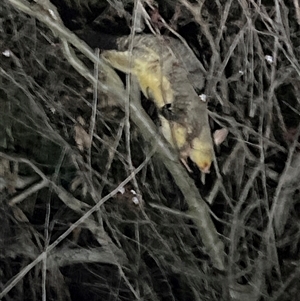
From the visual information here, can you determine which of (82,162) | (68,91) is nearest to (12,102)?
(68,91)

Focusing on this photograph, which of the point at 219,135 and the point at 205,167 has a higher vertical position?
the point at 219,135

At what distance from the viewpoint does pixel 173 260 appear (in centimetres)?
238

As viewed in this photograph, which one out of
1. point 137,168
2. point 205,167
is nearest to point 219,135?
point 205,167

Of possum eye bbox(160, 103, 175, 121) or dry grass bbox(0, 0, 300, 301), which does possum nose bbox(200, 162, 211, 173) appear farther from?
possum eye bbox(160, 103, 175, 121)

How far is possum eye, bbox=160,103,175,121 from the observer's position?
7.68 ft

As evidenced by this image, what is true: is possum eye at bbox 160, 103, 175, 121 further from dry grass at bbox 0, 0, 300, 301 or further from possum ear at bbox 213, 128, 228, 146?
possum ear at bbox 213, 128, 228, 146

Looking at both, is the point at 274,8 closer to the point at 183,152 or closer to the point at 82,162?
the point at 183,152

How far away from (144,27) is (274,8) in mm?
526

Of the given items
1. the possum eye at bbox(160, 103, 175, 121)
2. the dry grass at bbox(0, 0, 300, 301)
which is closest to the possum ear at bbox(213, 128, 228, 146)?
the dry grass at bbox(0, 0, 300, 301)

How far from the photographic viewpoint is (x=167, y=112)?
235 cm

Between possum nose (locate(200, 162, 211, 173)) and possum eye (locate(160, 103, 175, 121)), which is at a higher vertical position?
possum eye (locate(160, 103, 175, 121))

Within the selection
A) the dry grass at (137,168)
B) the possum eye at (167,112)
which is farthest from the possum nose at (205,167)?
the possum eye at (167,112)

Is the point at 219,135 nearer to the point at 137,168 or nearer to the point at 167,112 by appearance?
the point at 167,112

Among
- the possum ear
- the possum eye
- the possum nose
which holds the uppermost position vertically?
the possum eye
